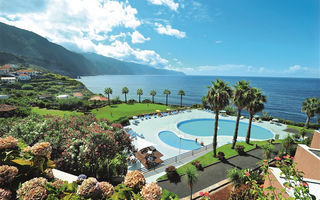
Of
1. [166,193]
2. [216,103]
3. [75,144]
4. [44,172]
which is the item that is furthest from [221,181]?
[44,172]

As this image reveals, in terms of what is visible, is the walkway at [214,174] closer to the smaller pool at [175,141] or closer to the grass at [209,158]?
the grass at [209,158]

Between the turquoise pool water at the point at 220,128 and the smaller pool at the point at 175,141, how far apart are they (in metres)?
4.93

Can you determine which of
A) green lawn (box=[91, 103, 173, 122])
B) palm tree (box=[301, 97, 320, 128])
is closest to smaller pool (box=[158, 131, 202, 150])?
green lawn (box=[91, 103, 173, 122])

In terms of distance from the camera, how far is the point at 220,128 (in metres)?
32.8

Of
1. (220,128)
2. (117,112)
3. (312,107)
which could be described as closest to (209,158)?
(220,128)

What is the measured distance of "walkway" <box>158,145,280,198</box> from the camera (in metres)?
12.6

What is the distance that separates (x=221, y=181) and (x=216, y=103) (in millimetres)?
8341

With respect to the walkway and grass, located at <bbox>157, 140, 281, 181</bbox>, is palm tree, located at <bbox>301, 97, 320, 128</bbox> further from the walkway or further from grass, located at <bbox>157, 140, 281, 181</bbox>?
the walkway

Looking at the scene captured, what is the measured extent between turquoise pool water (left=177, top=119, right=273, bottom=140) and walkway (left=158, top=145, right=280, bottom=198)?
10568 millimetres

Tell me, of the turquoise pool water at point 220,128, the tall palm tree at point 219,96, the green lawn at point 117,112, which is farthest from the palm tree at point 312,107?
the green lawn at point 117,112

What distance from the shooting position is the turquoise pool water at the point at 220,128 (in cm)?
2946

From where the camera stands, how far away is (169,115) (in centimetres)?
4019

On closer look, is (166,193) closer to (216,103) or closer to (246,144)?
(216,103)

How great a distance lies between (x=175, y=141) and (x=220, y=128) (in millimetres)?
14201
